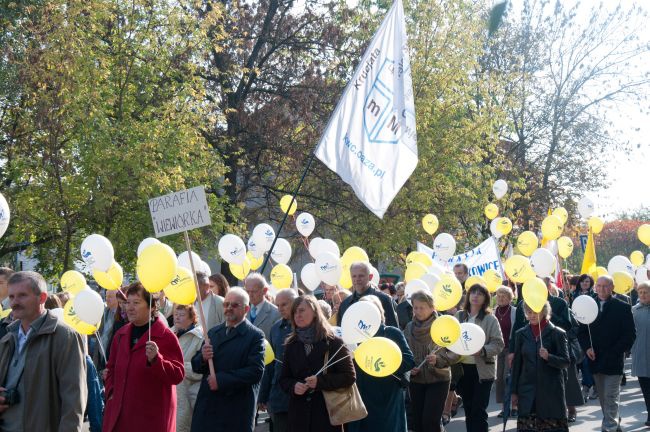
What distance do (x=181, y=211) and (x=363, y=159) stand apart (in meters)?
2.94

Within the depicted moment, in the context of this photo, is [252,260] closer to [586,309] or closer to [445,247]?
[445,247]

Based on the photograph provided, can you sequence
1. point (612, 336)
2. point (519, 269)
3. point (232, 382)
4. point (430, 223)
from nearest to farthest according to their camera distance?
1. point (232, 382)
2. point (612, 336)
3. point (519, 269)
4. point (430, 223)

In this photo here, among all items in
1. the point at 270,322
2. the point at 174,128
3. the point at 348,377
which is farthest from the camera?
the point at 174,128

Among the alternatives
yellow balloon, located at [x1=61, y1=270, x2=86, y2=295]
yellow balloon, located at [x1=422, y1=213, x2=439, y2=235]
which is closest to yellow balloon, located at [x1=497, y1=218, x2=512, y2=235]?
yellow balloon, located at [x1=422, y1=213, x2=439, y2=235]

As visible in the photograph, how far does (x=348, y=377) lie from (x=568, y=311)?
18.7 feet

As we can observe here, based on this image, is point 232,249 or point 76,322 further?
point 232,249

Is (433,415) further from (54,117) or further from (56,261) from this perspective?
(56,261)

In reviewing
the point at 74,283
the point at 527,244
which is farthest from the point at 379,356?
the point at 527,244

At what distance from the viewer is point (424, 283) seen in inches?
477

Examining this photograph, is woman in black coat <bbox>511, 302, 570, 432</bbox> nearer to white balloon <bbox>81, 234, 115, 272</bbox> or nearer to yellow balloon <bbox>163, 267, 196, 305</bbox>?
yellow balloon <bbox>163, 267, 196, 305</bbox>

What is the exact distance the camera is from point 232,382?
24.7ft

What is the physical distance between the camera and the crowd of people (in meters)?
6.27

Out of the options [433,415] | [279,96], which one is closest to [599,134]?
[279,96]

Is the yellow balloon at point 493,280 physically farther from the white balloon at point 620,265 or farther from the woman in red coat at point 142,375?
the woman in red coat at point 142,375
